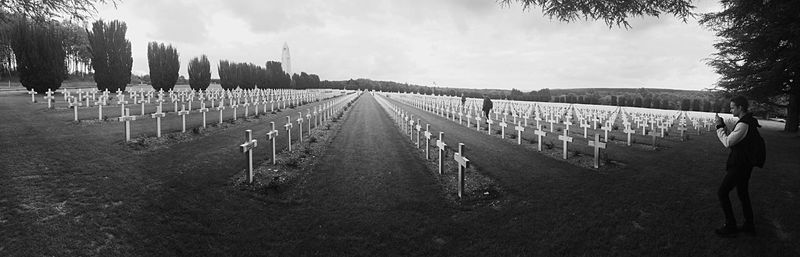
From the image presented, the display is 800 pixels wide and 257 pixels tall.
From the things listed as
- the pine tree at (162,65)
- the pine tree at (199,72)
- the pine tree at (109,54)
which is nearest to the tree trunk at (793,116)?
the pine tree at (109,54)

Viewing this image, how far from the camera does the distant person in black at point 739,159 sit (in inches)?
196

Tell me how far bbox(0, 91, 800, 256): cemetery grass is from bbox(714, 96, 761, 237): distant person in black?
0.28 metres

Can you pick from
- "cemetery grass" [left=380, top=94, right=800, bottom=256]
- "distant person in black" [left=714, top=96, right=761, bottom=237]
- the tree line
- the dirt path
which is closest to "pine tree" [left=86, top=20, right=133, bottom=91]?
the tree line

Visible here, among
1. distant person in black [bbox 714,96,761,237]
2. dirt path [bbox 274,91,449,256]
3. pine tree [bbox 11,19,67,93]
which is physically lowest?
dirt path [bbox 274,91,449,256]

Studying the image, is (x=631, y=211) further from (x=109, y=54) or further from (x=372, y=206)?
(x=109, y=54)

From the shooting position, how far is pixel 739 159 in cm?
499

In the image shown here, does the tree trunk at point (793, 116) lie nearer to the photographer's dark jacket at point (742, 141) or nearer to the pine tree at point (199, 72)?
the photographer's dark jacket at point (742, 141)

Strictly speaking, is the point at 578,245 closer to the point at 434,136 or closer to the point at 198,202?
the point at 198,202

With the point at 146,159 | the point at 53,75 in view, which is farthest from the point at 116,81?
the point at 146,159

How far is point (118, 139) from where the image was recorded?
1026 cm

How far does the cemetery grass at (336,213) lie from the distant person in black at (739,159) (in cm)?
28

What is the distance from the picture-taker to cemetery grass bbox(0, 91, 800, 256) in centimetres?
493

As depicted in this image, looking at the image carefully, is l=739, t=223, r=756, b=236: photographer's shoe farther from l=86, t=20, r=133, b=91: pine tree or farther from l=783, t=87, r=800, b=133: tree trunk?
l=86, t=20, r=133, b=91: pine tree

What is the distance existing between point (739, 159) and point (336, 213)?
5391 millimetres
